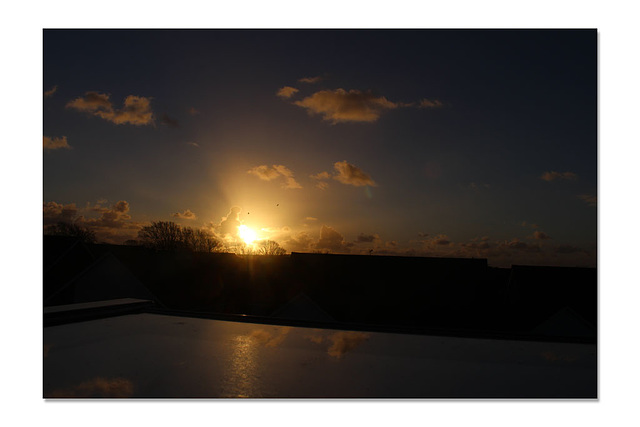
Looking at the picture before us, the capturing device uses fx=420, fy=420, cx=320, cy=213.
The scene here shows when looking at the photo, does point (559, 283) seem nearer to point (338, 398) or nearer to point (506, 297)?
point (506, 297)

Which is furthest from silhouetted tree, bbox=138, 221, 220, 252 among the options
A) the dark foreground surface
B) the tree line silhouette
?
the dark foreground surface

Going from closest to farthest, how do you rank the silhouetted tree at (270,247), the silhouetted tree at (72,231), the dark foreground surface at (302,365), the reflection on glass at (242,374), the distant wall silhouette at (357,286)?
1. the reflection on glass at (242,374)
2. the dark foreground surface at (302,365)
3. the distant wall silhouette at (357,286)
4. the silhouetted tree at (72,231)
5. the silhouetted tree at (270,247)

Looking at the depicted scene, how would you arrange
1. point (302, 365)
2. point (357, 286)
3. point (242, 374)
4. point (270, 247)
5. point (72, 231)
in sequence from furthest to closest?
point (270, 247) < point (72, 231) < point (357, 286) < point (302, 365) < point (242, 374)

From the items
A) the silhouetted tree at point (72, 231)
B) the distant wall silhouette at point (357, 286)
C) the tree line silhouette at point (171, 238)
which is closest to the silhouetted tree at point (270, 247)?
the tree line silhouette at point (171, 238)

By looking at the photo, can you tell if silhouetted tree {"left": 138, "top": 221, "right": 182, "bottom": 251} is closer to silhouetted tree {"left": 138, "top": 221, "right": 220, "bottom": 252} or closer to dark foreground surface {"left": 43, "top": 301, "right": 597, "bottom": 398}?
silhouetted tree {"left": 138, "top": 221, "right": 220, "bottom": 252}

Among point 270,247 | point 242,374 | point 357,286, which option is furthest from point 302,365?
point 270,247

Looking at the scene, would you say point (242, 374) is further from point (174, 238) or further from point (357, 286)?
point (174, 238)

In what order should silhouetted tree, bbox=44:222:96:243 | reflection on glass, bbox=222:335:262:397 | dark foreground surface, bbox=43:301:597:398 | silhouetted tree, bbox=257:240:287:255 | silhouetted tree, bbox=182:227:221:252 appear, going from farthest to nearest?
silhouetted tree, bbox=257:240:287:255
silhouetted tree, bbox=182:227:221:252
silhouetted tree, bbox=44:222:96:243
dark foreground surface, bbox=43:301:597:398
reflection on glass, bbox=222:335:262:397

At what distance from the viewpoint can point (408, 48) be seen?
6078 millimetres

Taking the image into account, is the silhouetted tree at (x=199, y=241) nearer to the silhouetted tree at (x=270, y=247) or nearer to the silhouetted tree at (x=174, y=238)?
the silhouetted tree at (x=174, y=238)

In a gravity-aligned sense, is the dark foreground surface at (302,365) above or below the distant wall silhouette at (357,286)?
above

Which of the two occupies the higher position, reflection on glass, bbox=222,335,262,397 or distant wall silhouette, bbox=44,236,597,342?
reflection on glass, bbox=222,335,262,397

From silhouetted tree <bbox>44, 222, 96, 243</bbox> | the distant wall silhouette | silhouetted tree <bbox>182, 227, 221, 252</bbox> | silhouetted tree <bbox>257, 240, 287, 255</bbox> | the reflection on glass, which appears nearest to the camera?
the reflection on glass

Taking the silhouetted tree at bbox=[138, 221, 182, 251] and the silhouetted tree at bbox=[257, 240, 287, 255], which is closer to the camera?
the silhouetted tree at bbox=[138, 221, 182, 251]
